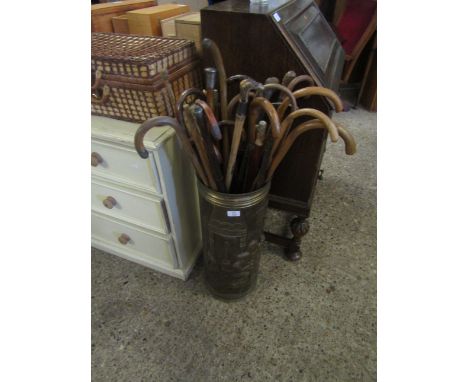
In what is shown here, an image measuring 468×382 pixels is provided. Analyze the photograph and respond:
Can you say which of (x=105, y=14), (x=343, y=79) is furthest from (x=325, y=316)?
(x=343, y=79)

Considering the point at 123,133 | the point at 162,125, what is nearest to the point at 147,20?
the point at 123,133

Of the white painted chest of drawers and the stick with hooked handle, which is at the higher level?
the stick with hooked handle

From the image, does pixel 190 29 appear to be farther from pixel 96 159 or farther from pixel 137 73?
pixel 96 159

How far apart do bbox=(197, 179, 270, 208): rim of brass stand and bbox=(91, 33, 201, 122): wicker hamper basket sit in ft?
1.09

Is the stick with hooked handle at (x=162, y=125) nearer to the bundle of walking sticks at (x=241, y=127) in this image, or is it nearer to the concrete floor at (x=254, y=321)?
the bundle of walking sticks at (x=241, y=127)

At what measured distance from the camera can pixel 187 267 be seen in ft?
4.31

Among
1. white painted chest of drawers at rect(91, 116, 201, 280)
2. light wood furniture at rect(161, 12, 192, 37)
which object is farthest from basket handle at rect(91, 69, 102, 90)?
light wood furniture at rect(161, 12, 192, 37)

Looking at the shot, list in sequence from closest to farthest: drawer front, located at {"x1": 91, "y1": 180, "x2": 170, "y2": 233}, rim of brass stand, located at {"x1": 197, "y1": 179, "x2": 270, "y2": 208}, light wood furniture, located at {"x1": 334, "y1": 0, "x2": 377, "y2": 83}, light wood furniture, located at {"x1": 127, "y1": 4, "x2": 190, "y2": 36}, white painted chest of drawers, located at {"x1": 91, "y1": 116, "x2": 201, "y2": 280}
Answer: rim of brass stand, located at {"x1": 197, "y1": 179, "x2": 270, "y2": 208}
white painted chest of drawers, located at {"x1": 91, "y1": 116, "x2": 201, "y2": 280}
drawer front, located at {"x1": 91, "y1": 180, "x2": 170, "y2": 233}
light wood furniture, located at {"x1": 127, "y1": 4, "x2": 190, "y2": 36}
light wood furniture, located at {"x1": 334, "y1": 0, "x2": 377, "y2": 83}

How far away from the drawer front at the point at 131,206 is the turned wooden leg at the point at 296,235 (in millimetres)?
557

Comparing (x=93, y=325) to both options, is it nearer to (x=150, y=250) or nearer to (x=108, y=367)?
(x=108, y=367)

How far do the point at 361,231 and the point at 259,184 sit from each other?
0.92 m

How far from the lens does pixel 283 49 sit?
95cm

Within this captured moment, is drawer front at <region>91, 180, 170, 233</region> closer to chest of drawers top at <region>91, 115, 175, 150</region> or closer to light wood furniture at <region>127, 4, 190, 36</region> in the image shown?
chest of drawers top at <region>91, 115, 175, 150</region>

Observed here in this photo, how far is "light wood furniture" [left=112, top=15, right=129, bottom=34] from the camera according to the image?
4.19ft
